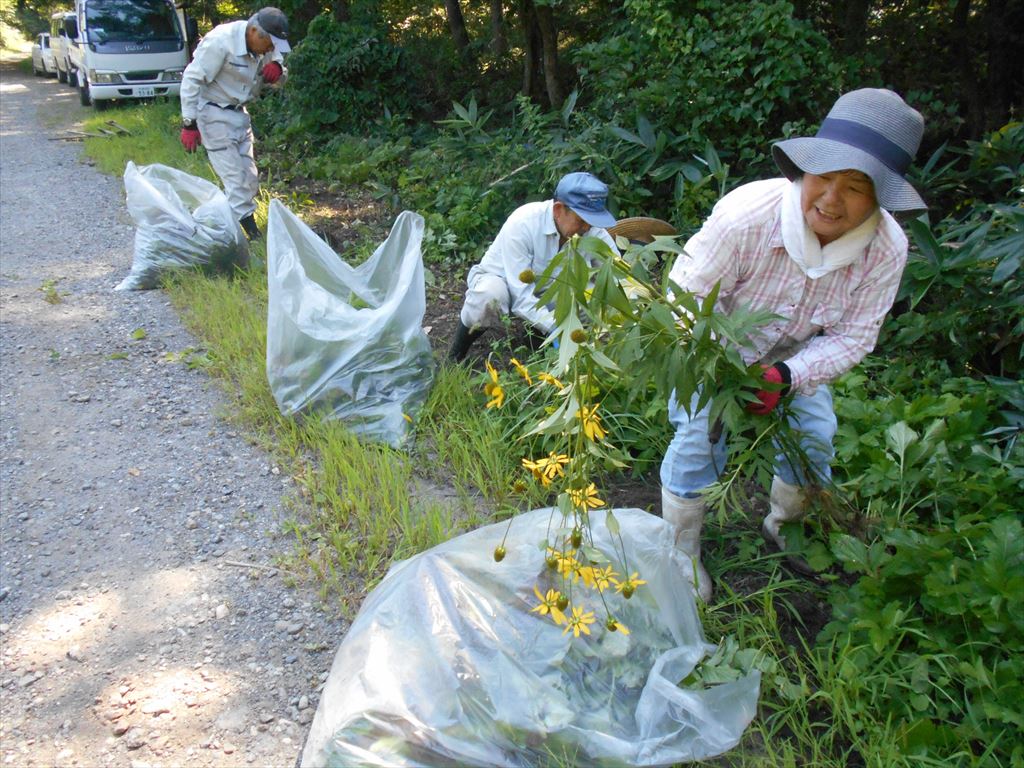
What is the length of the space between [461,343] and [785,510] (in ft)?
6.19

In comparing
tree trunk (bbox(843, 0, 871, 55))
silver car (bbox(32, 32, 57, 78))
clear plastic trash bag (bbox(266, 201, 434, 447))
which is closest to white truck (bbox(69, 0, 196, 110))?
silver car (bbox(32, 32, 57, 78))

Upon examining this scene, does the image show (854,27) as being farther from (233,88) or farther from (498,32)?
(498,32)

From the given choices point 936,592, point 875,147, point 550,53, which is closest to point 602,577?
point 936,592

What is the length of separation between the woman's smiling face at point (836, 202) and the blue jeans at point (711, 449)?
20.2 inches

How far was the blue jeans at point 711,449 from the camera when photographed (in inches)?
98.0

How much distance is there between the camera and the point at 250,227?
6.45 m

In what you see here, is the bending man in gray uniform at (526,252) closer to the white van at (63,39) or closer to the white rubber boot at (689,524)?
the white rubber boot at (689,524)

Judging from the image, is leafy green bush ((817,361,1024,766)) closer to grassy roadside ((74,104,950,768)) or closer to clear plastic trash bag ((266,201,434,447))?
grassy roadside ((74,104,950,768))

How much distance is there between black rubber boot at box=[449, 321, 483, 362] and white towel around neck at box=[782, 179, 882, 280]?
213 cm

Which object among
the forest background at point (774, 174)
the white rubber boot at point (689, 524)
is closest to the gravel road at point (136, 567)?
the forest background at point (774, 174)

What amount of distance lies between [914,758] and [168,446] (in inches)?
116

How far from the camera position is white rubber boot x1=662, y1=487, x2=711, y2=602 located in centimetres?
260

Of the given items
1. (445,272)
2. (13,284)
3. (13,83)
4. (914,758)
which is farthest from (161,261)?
(13,83)

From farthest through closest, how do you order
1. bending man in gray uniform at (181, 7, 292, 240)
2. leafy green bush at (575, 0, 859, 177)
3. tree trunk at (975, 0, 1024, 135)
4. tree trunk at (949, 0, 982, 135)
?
bending man in gray uniform at (181, 7, 292, 240) → tree trunk at (949, 0, 982, 135) → tree trunk at (975, 0, 1024, 135) → leafy green bush at (575, 0, 859, 177)
